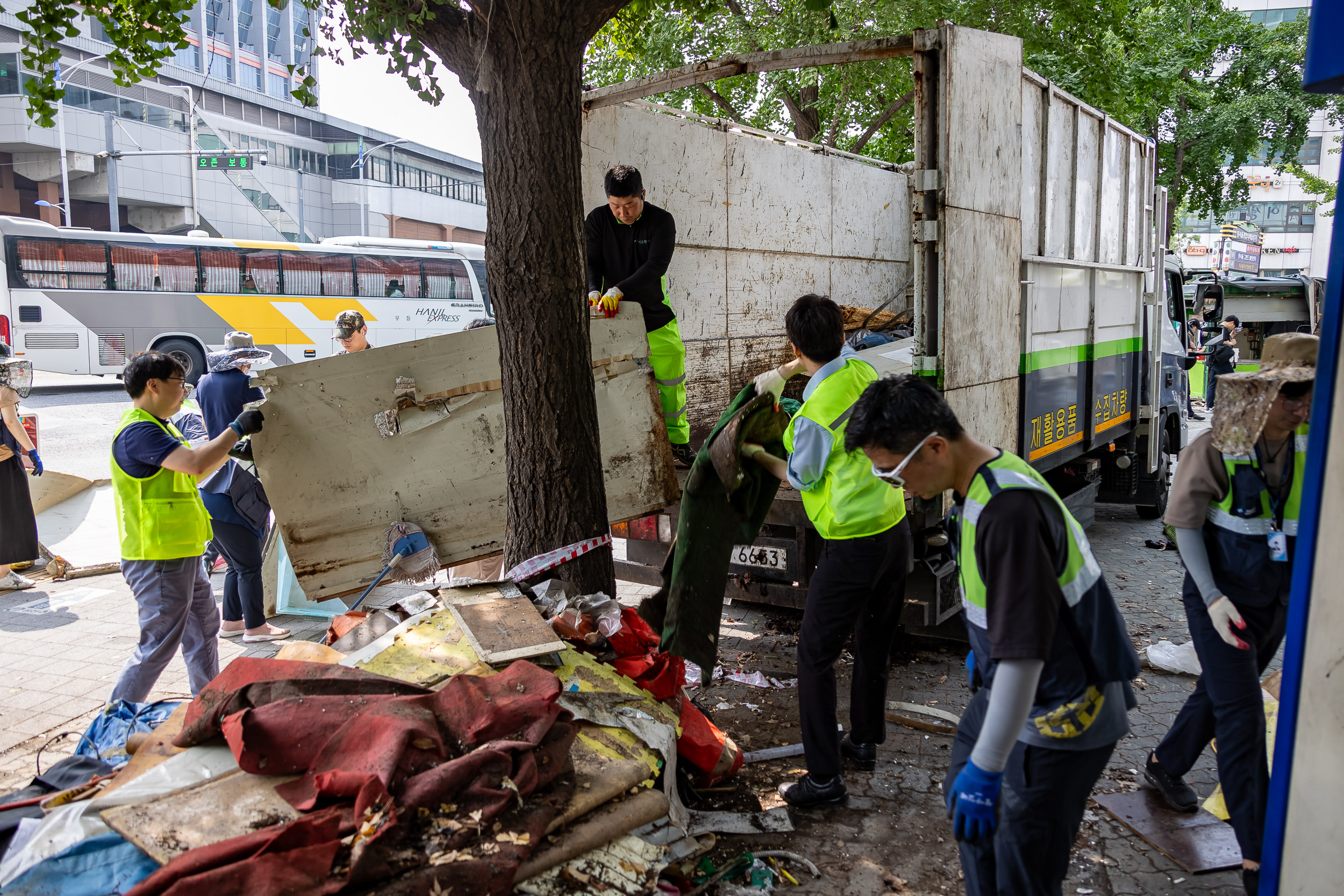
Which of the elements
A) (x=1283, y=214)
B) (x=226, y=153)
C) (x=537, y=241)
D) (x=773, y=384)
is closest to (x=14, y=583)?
(x=537, y=241)

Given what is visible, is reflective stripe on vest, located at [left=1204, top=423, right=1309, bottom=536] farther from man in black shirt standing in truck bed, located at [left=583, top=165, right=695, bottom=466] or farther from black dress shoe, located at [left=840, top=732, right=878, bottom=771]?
man in black shirt standing in truck bed, located at [left=583, top=165, right=695, bottom=466]

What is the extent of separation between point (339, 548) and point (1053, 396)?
14.7 ft

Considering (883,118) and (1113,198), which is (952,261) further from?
(883,118)

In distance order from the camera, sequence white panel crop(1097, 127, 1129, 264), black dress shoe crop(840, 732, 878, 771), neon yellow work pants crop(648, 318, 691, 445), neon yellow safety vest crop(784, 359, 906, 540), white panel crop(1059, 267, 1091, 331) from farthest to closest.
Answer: white panel crop(1097, 127, 1129, 264) < white panel crop(1059, 267, 1091, 331) < neon yellow work pants crop(648, 318, 691, 445) < black dress shoe crop(840, 732, 878, 771) < neon yellow safety vest crop(784, 359, 906, 540)

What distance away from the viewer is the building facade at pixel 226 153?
29.9 m

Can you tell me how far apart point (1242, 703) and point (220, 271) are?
19812 millimetres

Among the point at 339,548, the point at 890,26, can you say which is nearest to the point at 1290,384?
the point at 339,548

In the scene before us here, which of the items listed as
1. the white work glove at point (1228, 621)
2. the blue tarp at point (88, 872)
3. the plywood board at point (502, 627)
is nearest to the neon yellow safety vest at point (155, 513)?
the plywood board at point (502, 627)

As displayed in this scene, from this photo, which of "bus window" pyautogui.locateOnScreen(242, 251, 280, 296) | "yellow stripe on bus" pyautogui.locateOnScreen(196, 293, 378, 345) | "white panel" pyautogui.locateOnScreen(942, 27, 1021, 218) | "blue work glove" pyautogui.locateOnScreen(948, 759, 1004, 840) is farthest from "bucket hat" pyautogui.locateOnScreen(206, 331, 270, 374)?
"bus window" pyautogui.locateOnScreen(242, 251, 280, 296)

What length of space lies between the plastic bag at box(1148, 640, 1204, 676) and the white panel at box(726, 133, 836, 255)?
143 inches

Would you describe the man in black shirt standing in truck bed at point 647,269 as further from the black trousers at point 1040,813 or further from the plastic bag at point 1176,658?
the black trousers at point 1040,813

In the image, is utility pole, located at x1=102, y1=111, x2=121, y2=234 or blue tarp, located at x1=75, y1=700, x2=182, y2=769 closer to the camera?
blue tarp, located at x1=75, y1=700, x2=182, y2=769

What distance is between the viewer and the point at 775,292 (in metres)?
6.86

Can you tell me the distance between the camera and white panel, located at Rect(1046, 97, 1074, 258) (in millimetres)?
5695
